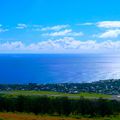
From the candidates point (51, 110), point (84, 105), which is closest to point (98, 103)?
point (84, 105)

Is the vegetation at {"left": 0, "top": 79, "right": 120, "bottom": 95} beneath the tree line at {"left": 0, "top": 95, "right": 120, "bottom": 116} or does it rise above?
above

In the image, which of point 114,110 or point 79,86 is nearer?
point 114,110

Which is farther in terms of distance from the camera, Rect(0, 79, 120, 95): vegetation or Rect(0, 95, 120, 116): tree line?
Rect(0, 79, 120, 95): vegetation

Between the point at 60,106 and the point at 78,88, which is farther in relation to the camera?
the point at 78,88

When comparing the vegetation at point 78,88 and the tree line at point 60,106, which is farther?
the vegetation at point 78,88

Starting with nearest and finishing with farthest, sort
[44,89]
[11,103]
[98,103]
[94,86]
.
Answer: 1. [11,103]
2. [98,103]
3. [44,89]
4. [94,86]

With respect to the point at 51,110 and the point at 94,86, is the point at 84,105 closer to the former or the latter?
the point at 51,110

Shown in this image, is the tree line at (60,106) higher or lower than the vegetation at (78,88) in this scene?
lower

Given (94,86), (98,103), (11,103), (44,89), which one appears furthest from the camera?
(94,86)

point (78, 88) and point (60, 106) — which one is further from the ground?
point (78, 88)
